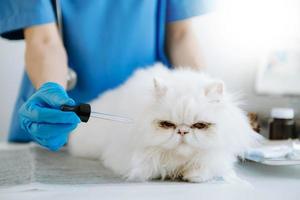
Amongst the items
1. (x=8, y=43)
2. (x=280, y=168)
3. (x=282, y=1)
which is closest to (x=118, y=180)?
(x=280, y=168)

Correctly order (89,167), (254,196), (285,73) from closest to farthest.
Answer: (254,196), (89,167), (285,73)

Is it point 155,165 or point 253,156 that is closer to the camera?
point 155,165

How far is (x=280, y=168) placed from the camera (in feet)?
2.83

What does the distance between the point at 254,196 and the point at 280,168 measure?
8.3 inches

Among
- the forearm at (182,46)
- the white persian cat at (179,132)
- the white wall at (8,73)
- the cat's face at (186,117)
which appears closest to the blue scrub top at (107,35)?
the forearm at (182,46)

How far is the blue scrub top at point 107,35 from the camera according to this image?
1028mm

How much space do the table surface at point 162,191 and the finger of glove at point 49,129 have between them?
79 millimetres

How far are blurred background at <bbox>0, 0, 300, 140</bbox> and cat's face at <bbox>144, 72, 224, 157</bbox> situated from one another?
31.3 inches

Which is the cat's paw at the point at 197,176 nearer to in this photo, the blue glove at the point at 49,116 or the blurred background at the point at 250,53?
the blue glove at the point at 49,116

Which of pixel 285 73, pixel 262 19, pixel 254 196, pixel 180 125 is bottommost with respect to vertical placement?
pixel 254 196

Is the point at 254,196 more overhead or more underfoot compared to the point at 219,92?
more underfoot

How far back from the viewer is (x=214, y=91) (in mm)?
705

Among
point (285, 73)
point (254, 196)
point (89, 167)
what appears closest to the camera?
point (254, 196)

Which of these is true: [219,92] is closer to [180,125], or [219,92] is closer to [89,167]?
[180,125]
